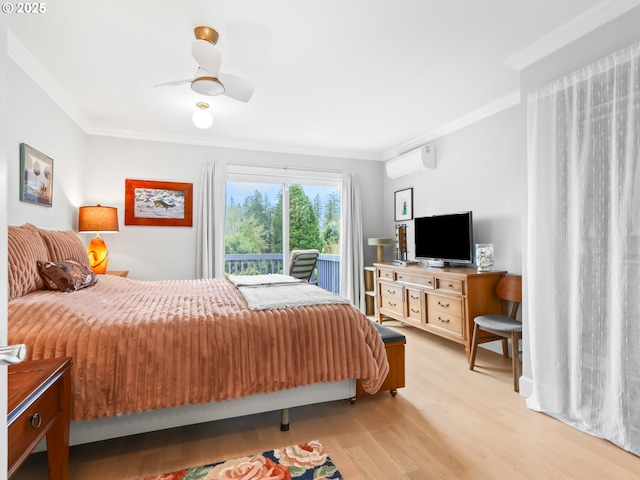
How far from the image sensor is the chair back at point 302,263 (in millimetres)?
4348

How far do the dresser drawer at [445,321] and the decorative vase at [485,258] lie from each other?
54cm

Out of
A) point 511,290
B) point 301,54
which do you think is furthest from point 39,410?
point 511,290

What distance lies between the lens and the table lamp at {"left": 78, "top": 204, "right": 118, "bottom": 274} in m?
3.64

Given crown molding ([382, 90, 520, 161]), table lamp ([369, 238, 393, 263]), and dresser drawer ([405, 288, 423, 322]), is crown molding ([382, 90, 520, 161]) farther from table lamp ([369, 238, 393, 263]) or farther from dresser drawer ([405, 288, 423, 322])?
dresser drawer ([405, 288, 423, 322])

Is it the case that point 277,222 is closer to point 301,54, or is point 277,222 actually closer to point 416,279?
point 416,279

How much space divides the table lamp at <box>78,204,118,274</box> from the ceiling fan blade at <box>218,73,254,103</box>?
85.5 inches

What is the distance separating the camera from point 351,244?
206 inches

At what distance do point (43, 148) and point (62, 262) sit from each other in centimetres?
132

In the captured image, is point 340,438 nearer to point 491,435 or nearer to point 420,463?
point 420,463

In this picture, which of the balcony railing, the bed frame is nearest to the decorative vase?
the bed frame

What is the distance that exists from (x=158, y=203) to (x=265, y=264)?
5.30 ft

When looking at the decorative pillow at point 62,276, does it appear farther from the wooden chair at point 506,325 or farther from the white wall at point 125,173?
the wooden chair at point 506,325

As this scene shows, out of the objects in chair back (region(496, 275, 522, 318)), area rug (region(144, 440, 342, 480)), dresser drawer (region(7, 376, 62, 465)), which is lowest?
area rug (region(144, 440, 342, 480))

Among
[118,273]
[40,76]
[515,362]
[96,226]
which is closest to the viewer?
[515,362]
